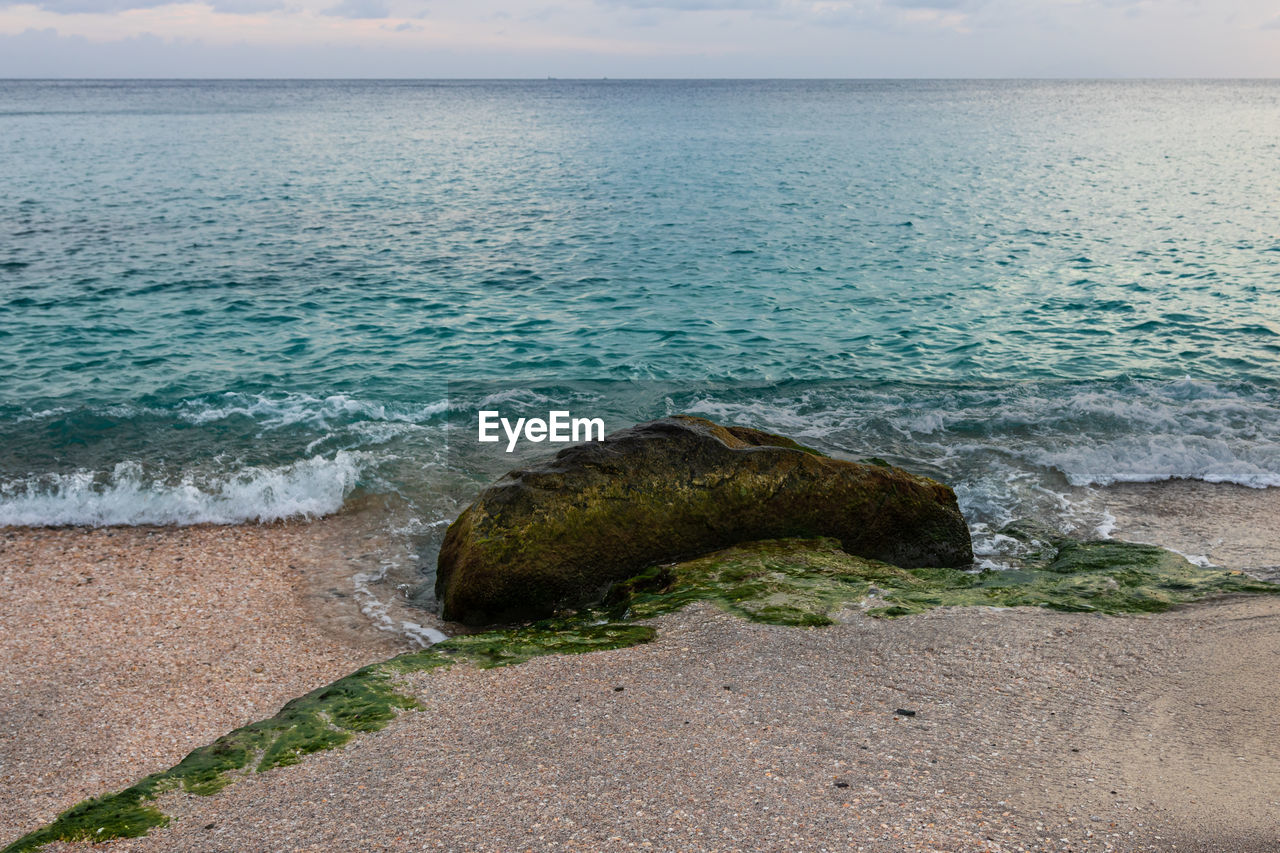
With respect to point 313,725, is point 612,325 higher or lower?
higher

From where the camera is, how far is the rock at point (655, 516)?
25.8ft

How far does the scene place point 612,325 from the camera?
1867 centimetres

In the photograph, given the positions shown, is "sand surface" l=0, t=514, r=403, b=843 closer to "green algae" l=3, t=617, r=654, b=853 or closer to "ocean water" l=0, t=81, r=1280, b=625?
"green algae" l=3, t=617, r=654, b=853

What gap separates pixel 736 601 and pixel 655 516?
1374mm

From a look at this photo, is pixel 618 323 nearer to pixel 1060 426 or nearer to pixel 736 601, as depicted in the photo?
pixel 1060 426

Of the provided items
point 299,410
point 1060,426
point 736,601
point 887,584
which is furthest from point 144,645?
point 1060,426

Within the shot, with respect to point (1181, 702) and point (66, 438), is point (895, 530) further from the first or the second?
point (66, 438)

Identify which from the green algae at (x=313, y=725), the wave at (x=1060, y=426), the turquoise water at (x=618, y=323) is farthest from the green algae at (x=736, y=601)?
the wave at (x=1060, y=426)

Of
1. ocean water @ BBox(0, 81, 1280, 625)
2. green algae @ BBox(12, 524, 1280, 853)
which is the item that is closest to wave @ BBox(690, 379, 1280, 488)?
ocean water @ BBox(0, 81, 1280, 625)

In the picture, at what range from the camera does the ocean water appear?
1162 centimetres

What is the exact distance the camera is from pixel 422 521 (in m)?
10.5

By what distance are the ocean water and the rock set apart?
1.79m

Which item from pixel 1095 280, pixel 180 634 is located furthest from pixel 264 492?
pixel 1095 280

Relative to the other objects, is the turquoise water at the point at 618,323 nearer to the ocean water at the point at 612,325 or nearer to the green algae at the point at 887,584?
the ocean water at the point at 612,325
